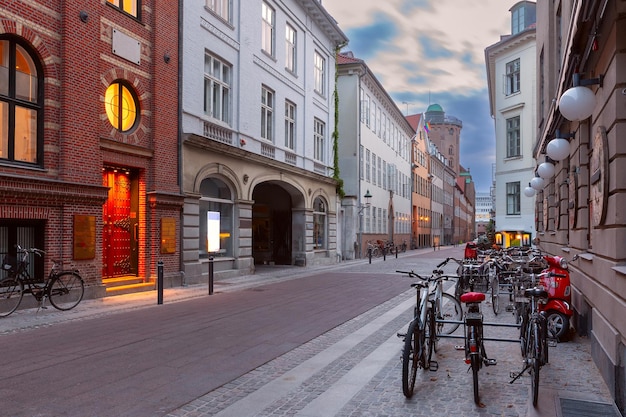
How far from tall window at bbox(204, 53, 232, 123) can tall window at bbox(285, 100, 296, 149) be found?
17.1 feet

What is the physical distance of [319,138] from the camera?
1122 inches

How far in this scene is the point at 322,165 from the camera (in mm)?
28250

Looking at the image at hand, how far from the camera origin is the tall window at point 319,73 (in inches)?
1095

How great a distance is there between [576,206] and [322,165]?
1971cm

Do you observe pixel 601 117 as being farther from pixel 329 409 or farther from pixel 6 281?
pixel 6 281

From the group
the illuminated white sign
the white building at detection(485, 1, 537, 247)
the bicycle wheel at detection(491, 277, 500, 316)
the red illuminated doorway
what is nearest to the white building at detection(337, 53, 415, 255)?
the white building at detection(485, 1, 537, 247)

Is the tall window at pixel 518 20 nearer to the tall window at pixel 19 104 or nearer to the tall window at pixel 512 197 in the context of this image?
the tall window at pixel 512 197

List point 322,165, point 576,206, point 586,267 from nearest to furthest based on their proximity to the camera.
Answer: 1. point 586,267
2. point 576,206
3. point 322,165

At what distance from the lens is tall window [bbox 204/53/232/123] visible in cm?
1811

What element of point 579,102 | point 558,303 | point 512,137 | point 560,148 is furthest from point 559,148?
point 512,137

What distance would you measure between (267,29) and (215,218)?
9.15 metres

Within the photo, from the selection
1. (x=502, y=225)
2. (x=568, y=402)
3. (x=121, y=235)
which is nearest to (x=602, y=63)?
(x=568, y=402)

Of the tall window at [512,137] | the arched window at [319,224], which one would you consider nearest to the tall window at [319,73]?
the arched window at [319,224]

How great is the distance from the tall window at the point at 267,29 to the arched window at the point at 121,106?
28.5 ft
